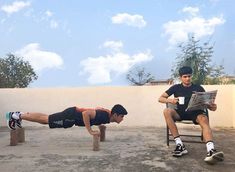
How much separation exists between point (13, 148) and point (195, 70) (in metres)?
11.0

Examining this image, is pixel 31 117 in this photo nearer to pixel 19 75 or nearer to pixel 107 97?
pixel 107 97

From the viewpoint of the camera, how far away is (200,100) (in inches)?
218

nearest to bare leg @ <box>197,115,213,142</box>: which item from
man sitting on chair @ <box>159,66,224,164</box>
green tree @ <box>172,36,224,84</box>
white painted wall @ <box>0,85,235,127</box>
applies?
man sitting on chair @ <box>159,66,224,164</box>

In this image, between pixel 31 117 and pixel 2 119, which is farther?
pixel 2 119

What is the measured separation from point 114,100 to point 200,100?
489cm

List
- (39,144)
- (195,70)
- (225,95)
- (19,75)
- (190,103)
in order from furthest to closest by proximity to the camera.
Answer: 1. (19,75)
2. (195,70)
3. (225,95)
4. (39,144)
5. (190,103)

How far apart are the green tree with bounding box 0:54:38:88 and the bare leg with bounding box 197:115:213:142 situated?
18.5 metres

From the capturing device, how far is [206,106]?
567 cm

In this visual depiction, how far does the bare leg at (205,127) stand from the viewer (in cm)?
530

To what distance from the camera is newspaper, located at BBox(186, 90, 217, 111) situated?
546 cm

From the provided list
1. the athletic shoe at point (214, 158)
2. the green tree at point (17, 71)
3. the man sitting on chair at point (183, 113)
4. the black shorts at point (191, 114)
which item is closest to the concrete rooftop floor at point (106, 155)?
the athletic shoe at point (214, 158)

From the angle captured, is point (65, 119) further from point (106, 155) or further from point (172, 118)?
point (172, 118)

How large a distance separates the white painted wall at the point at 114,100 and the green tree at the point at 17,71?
42.1 ft

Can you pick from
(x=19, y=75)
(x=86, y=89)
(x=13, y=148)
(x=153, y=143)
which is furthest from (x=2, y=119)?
(x=19, y=75)
